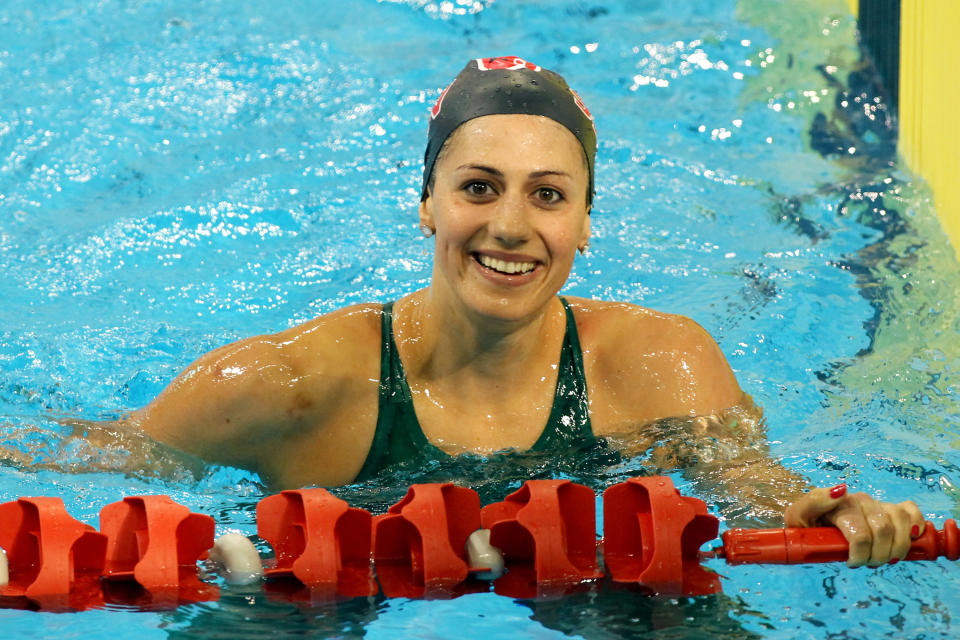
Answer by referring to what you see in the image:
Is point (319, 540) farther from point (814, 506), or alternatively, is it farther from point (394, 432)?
point (814, 506)

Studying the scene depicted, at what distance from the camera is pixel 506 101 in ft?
9.36

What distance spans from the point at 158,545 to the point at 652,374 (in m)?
1.32

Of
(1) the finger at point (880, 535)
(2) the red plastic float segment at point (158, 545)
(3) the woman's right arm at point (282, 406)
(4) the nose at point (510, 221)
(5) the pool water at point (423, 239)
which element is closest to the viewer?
(1) the finger at point (880, 535)

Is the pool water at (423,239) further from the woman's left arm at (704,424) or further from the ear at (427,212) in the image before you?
the ear at (427,212)

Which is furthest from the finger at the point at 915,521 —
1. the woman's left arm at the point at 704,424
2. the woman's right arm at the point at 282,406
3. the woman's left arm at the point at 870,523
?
the woman's right arm at the point at 282,406

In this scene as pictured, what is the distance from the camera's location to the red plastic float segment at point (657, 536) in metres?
2.28

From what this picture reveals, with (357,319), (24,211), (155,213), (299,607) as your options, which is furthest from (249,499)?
(24,211)

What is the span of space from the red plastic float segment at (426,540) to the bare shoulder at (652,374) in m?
0.72

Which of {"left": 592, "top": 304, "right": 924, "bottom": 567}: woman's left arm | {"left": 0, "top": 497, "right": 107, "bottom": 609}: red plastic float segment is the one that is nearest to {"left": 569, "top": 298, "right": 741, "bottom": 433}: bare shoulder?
{"left": 592, "top": 304, "right": 924, "bottom": 567}: woman's left arm

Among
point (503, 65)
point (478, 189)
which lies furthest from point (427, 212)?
point (503, 65)

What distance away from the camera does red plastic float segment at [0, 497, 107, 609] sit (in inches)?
88.8

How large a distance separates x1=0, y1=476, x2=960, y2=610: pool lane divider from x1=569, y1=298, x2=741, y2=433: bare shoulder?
2.19 feet

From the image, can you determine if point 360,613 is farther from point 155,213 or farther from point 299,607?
point 155,213

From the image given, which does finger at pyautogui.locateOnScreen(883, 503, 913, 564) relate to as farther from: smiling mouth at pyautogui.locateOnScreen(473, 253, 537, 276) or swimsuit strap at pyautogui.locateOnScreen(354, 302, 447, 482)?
swimsuit strap at pyautogui.locateOnScreen(354, 302, 447, 482)
